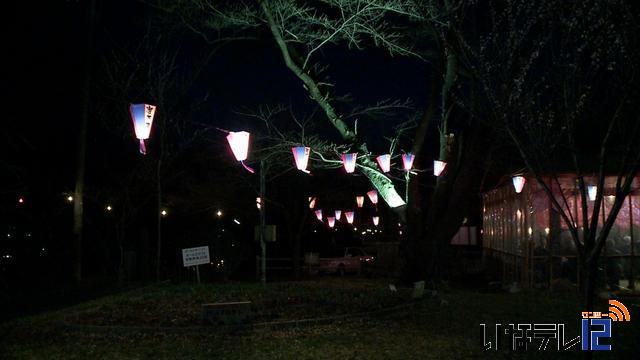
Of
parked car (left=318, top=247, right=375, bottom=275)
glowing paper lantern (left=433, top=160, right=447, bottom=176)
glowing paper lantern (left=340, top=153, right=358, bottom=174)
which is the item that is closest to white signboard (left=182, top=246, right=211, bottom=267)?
glowing paper lantern (left=340, top=153, right=358, bottom=174)

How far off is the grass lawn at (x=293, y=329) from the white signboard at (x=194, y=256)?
345 centimetres

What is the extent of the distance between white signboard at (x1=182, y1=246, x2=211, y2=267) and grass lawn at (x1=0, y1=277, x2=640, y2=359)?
345 centimetres

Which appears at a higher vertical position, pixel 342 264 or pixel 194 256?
pixel 194 256

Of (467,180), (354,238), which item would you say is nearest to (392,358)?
(467,180)

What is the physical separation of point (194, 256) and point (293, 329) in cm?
921

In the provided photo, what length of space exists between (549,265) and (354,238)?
3086cm

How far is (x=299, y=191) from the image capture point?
110ft

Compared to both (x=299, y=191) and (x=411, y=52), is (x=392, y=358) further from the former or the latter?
(x=299, y=191)

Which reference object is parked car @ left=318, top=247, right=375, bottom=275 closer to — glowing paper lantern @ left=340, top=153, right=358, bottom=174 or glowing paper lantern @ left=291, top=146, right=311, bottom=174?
glowing paper lantern @ left=340, top=153, right=358, bottom=174

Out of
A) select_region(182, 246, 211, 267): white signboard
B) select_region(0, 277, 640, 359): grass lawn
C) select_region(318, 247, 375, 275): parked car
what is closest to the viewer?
select_region(0, 277, 640, 359): grass lawn

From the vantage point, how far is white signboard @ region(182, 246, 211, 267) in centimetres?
1961

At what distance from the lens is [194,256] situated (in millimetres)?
19766

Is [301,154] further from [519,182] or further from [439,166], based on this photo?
[519,182]

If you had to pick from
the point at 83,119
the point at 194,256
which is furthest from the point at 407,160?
the point at 83,119
